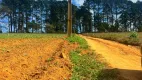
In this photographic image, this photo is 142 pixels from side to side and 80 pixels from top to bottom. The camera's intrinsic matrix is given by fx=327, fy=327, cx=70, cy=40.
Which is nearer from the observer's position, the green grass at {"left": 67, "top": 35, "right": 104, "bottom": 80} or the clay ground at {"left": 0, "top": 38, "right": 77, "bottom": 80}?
the clay ground at {"left": 0, "top": 38, "right": 77, "bottom": 80}

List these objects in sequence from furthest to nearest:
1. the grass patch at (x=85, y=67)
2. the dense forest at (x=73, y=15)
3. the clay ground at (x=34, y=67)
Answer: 1. the dense forest at (x=73, y=15)
2. the grass patch at (x=85, y=67)
3. the clay ground at (x=34, y=67)

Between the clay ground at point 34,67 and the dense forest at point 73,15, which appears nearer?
the clay ground at point 34,67

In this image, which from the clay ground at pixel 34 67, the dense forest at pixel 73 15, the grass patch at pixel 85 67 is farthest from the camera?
the dense forest at pixel 73 15

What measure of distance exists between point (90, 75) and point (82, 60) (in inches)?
81.7

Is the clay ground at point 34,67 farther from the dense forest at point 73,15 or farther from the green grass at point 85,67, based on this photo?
the dense forest at point 73,15

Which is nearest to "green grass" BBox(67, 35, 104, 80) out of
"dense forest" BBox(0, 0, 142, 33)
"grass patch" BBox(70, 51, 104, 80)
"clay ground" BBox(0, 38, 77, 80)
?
"grass patch" BBox(70, 51, 104, 80)

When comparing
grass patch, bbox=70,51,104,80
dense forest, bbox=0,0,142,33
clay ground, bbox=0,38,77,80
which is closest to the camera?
clay ground, bbox=0,38,77,80

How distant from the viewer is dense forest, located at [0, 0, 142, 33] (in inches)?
3172

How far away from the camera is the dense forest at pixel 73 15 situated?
8056 centimetres

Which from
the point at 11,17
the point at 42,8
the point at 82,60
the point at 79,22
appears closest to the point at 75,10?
the point at 79,22

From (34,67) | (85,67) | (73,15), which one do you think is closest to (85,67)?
(85,67)

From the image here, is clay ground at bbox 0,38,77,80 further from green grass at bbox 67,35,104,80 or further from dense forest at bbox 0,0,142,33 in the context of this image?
dense forest at bbox 0,0,142,33

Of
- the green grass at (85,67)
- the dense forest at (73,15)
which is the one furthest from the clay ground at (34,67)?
the dense forest at (73,15)

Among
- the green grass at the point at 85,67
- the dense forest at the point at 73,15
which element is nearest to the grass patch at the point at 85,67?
the green grass at the point at 85,67
